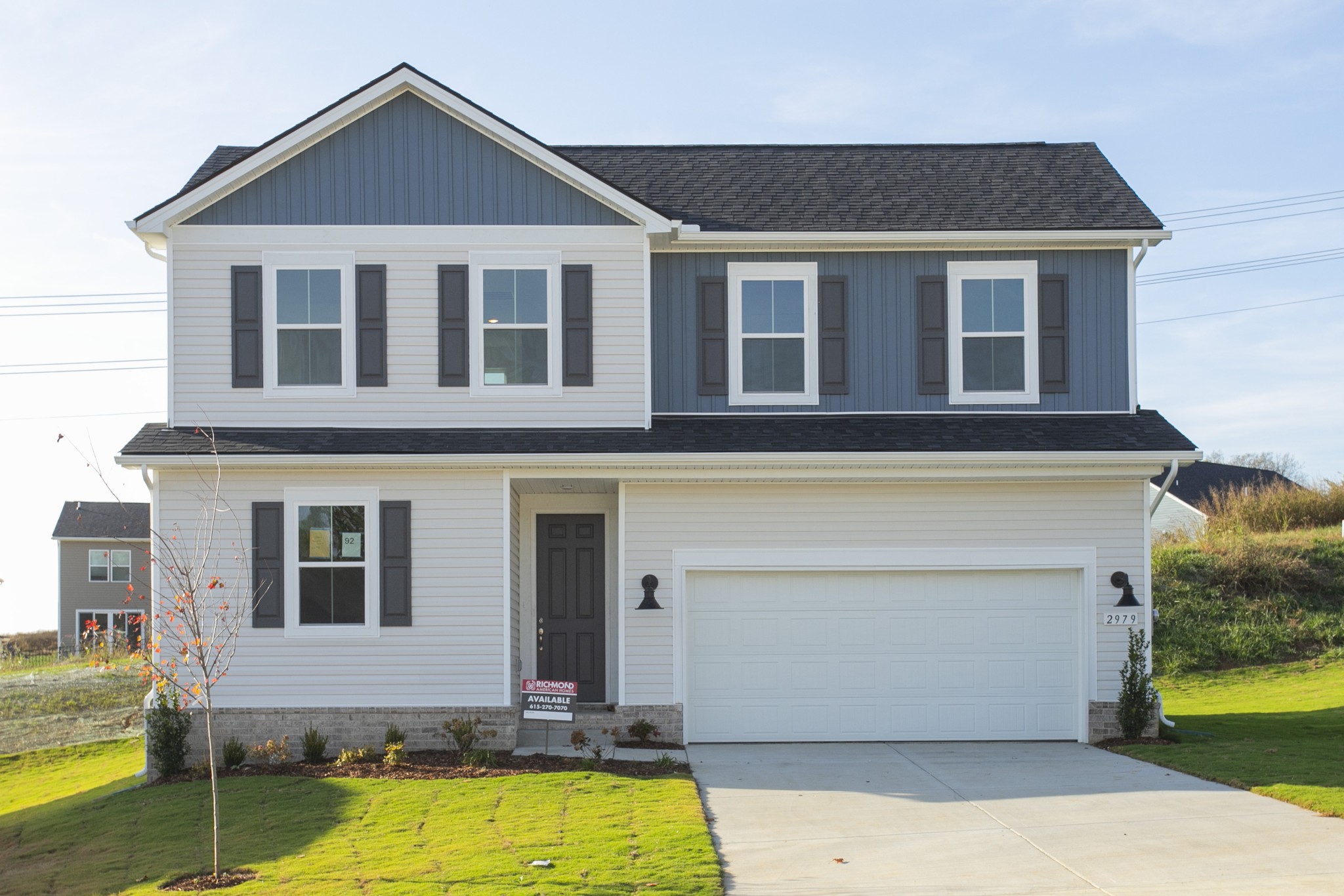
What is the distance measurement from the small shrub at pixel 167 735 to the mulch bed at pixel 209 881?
4.12 m

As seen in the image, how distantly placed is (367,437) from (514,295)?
7.59ft

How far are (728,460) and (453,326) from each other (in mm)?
3525

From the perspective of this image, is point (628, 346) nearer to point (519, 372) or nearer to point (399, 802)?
point (519, 372)

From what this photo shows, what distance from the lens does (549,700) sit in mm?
12492

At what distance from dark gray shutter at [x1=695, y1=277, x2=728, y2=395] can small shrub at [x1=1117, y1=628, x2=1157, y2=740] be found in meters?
5.49

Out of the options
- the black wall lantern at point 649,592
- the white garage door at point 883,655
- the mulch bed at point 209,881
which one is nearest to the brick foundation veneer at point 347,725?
the black wall lantern at point 649,592

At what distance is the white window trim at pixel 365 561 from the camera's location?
1308 centimetres

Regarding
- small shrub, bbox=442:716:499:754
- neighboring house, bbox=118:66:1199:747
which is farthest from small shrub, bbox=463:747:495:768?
neighboring house, bbox=118:66:1199:747

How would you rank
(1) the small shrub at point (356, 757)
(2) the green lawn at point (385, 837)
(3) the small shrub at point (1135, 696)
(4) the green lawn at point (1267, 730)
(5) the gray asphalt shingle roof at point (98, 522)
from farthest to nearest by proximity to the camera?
1. (5) the gray asphalt shingle roof at point (98, 522)
2. (3) the small shrub at point (1135, 696)
3. (1) the small shrub at point (356, 757)
4. (4) the green lawn at point (1267, 730)
5. (2) the green lawn at point (385, 837)

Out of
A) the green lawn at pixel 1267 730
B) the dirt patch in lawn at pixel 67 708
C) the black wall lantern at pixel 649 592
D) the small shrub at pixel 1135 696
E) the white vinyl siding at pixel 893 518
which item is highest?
the white vinyl siding at pixel 893 518

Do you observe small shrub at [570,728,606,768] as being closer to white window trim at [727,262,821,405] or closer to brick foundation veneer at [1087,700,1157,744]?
white window trim at [727,262,821,405]

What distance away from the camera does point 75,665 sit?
24.9 metres

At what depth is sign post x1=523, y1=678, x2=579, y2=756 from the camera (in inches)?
489

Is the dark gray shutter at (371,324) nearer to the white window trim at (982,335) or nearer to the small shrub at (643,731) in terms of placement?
the small shrub at (643,731)
